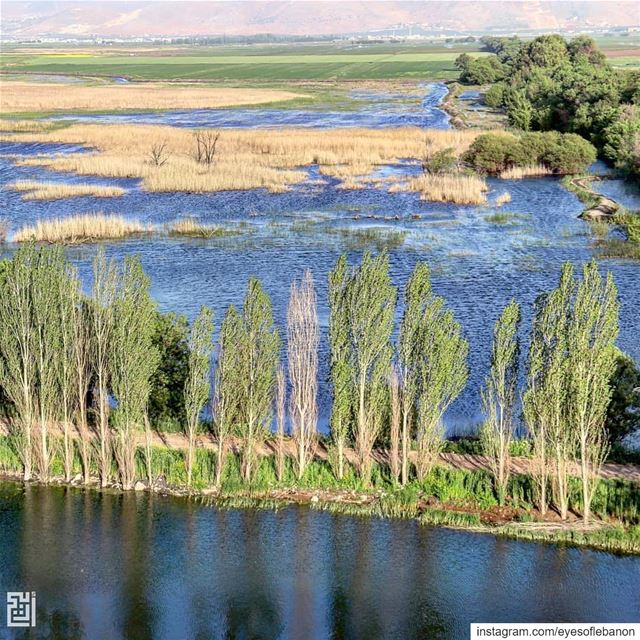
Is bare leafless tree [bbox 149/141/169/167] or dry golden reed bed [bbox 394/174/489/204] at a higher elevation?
bare leafless tree [bbox 149/141/169/167]

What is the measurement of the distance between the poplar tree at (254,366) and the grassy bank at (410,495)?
1.01 meters

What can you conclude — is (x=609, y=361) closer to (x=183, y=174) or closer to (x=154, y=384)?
(x=154, y=384)

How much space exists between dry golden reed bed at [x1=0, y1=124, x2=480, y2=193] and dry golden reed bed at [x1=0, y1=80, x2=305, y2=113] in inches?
1025

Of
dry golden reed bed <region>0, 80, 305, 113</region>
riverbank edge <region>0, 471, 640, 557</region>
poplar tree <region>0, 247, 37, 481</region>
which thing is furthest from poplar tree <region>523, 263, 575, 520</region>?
dry golden reed bed <region>0, 80, 305, 113</region>

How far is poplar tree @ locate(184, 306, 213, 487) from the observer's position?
29734 millimetres

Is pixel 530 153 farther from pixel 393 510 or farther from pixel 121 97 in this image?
pixel 121 97

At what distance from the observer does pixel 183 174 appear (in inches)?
2958

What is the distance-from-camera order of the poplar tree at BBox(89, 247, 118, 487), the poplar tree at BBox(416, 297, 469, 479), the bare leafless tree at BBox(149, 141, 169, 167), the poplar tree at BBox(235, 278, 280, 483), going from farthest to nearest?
the bare leafless tree at BBox(149, 141, 169, 167) → the poplar tree at BBox(89, 247, 118, 487) → the poplar tree at BBox(235, 278, 280, 483) → the poplar tree at BBox(416, 297, 469, 479)

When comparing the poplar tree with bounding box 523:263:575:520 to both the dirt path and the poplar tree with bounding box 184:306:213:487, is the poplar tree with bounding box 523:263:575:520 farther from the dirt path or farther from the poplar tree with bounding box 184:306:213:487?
the poplar tree with bounding box 184:306:213:487

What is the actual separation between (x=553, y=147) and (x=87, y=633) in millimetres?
64963

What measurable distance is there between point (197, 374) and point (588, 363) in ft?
37.9

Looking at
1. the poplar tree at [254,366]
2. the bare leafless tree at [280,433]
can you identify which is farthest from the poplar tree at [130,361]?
the bare leafless tree at [280,433]

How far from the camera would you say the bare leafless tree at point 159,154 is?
79662mm

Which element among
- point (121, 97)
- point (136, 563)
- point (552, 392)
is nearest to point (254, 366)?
point (136, 563)
